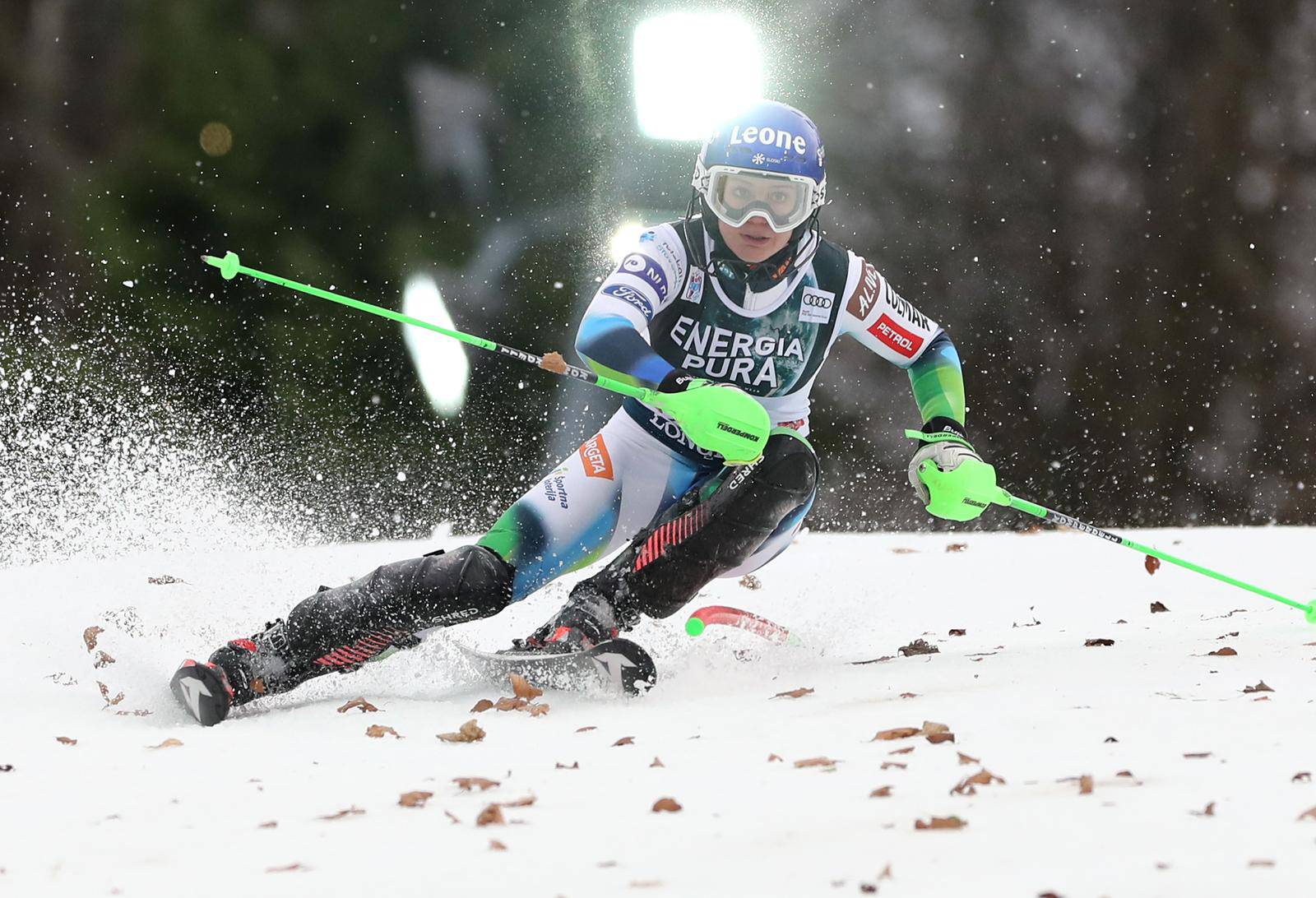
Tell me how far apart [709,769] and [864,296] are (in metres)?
1.77

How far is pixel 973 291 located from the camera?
1485 centimetres

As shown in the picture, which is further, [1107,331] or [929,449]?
[1107,331]

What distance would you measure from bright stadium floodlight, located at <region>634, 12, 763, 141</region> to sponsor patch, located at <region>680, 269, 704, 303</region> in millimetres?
8098

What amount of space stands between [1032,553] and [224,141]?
10394mm

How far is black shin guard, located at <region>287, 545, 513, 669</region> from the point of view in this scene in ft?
10.8

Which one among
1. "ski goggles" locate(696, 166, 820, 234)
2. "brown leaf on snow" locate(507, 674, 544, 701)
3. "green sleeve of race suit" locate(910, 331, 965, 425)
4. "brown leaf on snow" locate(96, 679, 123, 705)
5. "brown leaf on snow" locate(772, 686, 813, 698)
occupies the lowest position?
"brown leaf on snow" locate(96, 679, 123, 705)

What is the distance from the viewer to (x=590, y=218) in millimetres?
14523

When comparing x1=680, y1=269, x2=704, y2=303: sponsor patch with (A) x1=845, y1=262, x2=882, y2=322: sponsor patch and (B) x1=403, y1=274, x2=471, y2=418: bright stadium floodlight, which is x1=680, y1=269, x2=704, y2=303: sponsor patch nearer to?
(A) x1=845, y1=262, x2=882, y2=322: sponsor patch

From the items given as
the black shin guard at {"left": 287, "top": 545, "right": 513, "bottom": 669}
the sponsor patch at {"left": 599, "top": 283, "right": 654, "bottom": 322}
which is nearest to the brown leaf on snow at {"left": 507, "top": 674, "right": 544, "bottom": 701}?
the black shin guard at {"left": 287, "top": 545, "right": 513, "bottom": 669}

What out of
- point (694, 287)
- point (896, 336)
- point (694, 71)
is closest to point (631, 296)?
point (694, 287)

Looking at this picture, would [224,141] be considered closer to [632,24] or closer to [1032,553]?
[632,24]

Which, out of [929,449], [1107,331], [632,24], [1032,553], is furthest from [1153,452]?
[929,449]

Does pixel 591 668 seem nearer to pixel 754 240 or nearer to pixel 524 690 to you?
pixel 524 690

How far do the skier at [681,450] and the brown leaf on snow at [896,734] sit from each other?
90 cm
